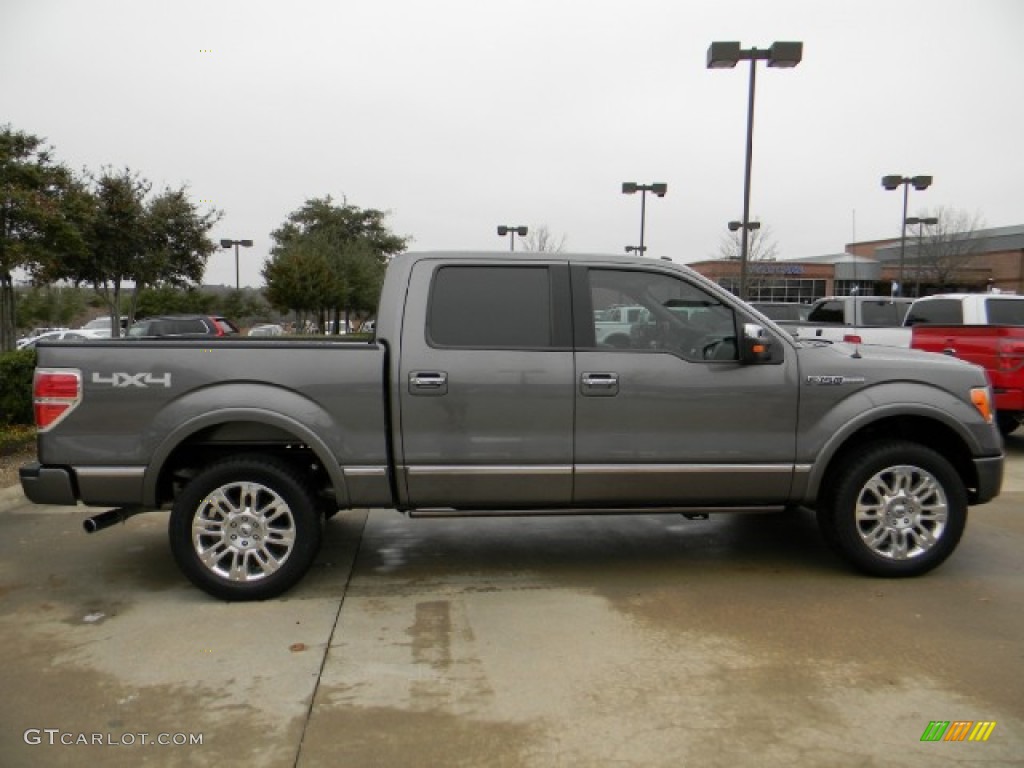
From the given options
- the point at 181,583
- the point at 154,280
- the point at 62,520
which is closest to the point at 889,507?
the point at 181,583

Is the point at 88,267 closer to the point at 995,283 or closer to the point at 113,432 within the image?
the point at 113,432

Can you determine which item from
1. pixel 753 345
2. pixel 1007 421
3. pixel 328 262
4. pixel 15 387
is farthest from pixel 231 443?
pixel 328 262

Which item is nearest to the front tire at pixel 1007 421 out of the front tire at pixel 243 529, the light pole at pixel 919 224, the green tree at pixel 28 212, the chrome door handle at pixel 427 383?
the chrome door handle at pixel 427 383

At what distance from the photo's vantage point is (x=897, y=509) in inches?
179

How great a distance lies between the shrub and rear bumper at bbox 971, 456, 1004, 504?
377 inches

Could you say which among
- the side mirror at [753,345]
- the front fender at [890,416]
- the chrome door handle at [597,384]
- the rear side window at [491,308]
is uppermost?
the rear side window at [491,308]

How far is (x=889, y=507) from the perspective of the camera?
14.9 ft

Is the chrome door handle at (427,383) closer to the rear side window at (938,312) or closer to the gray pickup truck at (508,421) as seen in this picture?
the gray pickup truck at (508,421)

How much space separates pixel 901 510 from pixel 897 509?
25mm

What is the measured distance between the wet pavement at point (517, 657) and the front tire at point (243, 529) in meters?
0.16

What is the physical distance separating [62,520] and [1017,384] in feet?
30.7

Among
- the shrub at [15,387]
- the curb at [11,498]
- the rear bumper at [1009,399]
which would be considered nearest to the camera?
the curb at [11,498]

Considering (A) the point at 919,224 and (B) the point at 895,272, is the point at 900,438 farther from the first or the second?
(B) the point at 895,272

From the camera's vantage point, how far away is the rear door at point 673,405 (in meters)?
4.37
